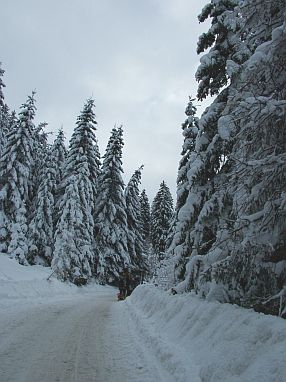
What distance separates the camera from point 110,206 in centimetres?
4206

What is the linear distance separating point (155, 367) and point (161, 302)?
18.9 feet

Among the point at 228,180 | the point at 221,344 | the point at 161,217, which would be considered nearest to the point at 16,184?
the point at 161,217

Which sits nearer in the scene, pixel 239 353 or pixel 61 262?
pixel 239 353

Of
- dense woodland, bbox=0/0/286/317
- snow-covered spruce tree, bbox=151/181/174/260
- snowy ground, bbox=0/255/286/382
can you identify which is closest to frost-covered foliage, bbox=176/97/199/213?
dense woodland, bbox=0/0/286/317

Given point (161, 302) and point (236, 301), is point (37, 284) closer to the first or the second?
point (161, 302)

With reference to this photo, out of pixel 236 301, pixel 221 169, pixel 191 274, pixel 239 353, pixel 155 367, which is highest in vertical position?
pixel 221 169

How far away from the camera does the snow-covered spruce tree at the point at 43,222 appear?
121 ft

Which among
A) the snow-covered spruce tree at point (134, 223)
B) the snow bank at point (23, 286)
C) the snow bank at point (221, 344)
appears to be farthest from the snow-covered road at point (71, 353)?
the snow-covered spruce tree at point (134, 223)

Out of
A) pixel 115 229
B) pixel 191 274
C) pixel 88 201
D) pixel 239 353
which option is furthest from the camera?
pixel 115 229

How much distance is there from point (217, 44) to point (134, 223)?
38.0 m

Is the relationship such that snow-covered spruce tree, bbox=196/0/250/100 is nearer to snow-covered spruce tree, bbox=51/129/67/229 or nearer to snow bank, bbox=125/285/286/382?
snow bank, bbox=125/285/286/382

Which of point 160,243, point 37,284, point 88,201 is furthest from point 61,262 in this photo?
point 160,243

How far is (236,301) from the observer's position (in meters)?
8.06

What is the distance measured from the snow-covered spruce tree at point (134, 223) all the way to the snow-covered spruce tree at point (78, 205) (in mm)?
10222
